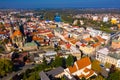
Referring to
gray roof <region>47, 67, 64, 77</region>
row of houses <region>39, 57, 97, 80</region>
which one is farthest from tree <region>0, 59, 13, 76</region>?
gray roof <region>47, 67, 64, 77</region>

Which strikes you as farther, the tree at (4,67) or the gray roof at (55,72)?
the tree at (4,67)

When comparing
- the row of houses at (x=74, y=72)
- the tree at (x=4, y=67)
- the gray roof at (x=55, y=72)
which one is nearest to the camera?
the row of houses at (x=74, y=72)

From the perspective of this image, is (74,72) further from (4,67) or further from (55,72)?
(4,67)

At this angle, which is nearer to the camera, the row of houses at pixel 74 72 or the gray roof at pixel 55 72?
the row of houses at pixel 74 72

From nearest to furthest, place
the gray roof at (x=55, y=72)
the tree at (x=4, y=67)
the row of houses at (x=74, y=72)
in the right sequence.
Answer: the row of houses at (x=74, y=72), the gray roof at (x=55, y=72), the tree at (x=4, y=67)

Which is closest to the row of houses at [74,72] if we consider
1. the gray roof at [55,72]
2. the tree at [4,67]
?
the gray roof at [55,72]

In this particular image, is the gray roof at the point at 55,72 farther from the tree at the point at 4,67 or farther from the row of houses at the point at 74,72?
the tree at the point at 4,67

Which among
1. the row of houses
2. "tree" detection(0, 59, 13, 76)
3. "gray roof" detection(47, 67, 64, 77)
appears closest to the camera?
the row of houses

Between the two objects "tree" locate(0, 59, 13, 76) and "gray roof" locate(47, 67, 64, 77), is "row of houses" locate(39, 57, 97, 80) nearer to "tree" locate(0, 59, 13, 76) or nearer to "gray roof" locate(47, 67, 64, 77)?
"gray roof" locate(47, 67, 64, 77)

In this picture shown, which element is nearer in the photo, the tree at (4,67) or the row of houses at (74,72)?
the row of houses at (74,72)

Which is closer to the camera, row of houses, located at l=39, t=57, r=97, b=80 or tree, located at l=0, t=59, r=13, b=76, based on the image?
row of houses, located at l=39, t=57, r=97, b=80

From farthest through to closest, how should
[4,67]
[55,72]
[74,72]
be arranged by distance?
[4,67] < [55,72] < [74,72]

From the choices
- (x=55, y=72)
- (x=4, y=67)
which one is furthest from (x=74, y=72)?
(x=4, y=67)
